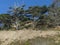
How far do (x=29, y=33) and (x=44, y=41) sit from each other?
2.76 meters

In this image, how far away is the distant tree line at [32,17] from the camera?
26.8 metres

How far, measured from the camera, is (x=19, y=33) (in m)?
12.1

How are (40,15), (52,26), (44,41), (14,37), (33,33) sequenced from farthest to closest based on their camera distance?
(40,15) → (52,26) → (33,33) → (14,37) → (44,41)

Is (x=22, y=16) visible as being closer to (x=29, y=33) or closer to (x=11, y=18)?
(x=11, y=18)

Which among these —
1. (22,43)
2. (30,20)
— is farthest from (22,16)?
(22,43)

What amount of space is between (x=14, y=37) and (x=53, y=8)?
1847 cm

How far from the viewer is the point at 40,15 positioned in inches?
1112

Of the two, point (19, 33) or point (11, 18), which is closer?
point (19, 33)

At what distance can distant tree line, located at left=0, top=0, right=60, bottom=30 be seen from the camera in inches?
1053

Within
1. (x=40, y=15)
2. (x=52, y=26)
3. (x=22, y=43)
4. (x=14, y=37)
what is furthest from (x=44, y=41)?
(x=40, y=15)

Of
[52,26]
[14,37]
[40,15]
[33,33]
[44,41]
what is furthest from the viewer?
[40,15]

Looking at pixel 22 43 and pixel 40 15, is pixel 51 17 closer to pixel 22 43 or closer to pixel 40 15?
pixel 40 15

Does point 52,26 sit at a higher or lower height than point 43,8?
lower

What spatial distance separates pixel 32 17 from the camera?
1114 inches
